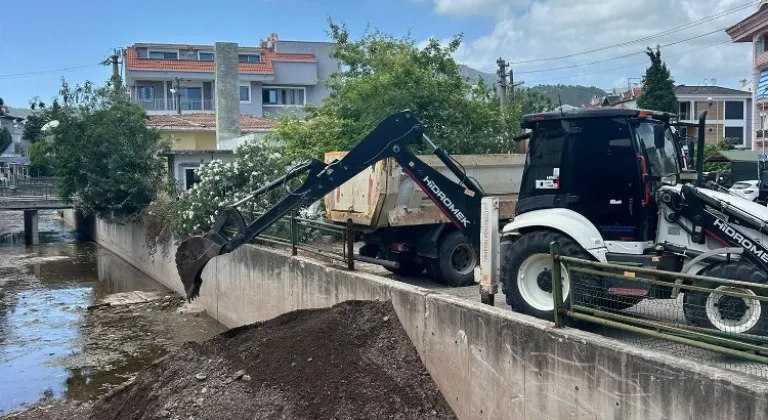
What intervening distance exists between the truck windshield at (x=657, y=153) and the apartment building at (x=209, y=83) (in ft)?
141

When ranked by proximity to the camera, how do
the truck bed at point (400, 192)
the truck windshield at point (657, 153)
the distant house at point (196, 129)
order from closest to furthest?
the truck windshield at point (657, 153) < the truck bed at point (400, 192) < the distant house at point (196, 129)

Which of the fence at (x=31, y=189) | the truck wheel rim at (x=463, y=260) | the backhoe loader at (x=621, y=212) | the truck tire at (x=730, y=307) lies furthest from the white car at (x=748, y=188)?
the fence at (x=31, y=189)

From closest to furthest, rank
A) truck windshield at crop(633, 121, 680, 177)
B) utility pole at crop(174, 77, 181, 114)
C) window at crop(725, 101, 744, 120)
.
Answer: truck windshield at crop(633, 121, 680, 177), utility pole at crop(174, 77, 181, 114), window at crop(725, 101, 744, 120)

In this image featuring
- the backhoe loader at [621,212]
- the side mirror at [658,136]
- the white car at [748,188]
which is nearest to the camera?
the backhoe loader at [621,212]

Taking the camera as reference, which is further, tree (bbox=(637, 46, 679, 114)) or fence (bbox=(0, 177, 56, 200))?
fence (bbox=(0, 177, 56, 200))

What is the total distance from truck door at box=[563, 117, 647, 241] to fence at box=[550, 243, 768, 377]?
78cm

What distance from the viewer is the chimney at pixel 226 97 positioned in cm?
3325

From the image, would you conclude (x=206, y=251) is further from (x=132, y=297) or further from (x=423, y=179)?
(x=132, y=297)

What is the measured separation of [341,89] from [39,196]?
29.1 metres

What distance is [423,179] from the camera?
1035cm

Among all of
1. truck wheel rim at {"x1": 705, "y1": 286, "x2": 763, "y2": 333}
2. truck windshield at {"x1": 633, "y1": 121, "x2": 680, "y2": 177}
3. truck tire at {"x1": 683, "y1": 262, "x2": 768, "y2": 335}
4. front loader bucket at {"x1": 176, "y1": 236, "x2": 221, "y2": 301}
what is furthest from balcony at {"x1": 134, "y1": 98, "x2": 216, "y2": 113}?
truck wheel rim at {"x1": 705, "y1": 286, "x2": 763, "y2": 333}

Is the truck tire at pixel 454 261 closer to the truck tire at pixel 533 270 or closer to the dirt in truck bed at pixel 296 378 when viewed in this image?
the dirt in truck bed at pixel 296 378

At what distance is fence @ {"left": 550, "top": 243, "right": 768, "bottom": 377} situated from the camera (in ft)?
17.7

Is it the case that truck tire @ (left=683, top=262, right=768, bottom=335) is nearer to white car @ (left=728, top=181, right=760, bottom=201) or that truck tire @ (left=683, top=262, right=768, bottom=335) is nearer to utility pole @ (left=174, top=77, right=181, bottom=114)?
white car @ (left=728, top=181, right=760, bottom=201)
